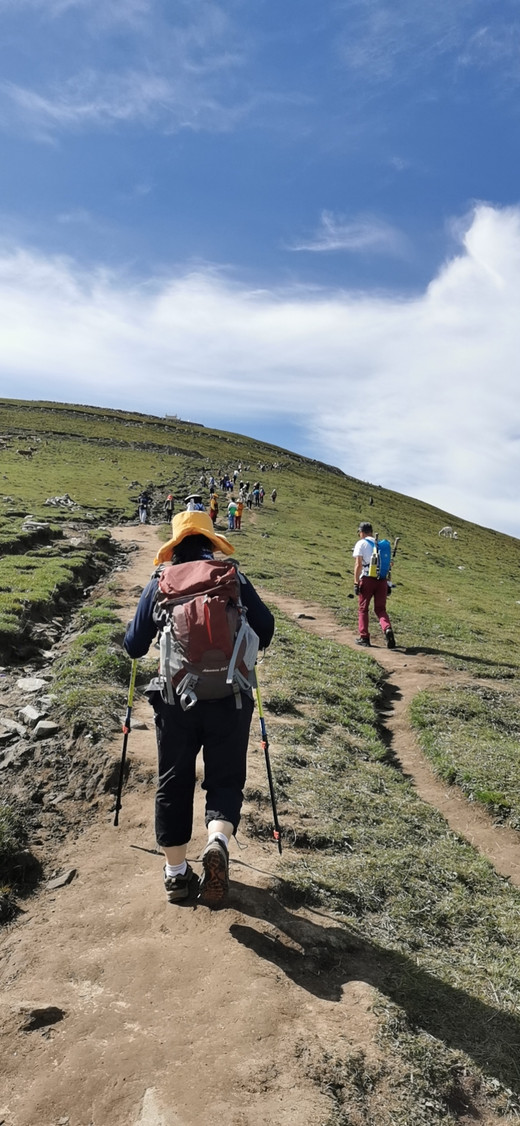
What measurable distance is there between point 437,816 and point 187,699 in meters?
4.30

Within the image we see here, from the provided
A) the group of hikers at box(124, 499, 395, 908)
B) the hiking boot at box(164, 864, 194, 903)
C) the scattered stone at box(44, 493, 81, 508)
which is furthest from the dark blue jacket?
the scattered stone at box(44, 493, 81, 508)

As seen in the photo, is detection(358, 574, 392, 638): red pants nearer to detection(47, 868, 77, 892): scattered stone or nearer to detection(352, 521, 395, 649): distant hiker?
detection(352, 521, 395, 649): distant hiker

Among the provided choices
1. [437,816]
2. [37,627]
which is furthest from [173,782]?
[37,627]

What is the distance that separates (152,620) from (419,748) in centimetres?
620

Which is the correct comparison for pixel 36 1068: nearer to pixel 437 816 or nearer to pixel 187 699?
pixel 187 699

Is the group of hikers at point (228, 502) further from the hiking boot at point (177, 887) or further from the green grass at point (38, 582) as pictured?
the hiking boot at point (177, 887)

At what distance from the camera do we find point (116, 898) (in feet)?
17.5

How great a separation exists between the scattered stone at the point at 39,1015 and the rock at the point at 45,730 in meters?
4.77

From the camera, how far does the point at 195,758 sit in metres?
4.86

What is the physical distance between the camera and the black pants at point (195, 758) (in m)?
4.86

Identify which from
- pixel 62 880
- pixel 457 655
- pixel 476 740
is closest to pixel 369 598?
pixel 457 655

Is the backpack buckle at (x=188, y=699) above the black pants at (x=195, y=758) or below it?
above

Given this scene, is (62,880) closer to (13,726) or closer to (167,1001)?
(167,1001)

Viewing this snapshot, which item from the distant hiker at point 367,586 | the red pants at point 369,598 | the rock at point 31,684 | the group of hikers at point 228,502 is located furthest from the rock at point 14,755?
the group of hikers at point 228,502
